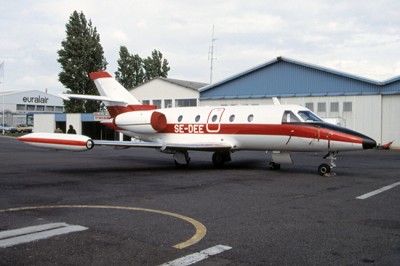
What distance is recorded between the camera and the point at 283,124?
635 inches

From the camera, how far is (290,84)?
38094mm

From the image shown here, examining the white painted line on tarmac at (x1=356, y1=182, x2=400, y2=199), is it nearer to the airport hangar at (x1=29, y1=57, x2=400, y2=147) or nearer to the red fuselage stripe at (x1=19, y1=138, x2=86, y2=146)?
the red fuselage stripe at (x1=19, y1=138, x2=86, y2=146)

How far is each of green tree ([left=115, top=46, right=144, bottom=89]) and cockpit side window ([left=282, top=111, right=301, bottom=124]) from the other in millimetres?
53757

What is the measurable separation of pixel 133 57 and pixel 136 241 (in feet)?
212

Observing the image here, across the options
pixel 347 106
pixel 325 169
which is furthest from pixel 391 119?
pixel 325 169

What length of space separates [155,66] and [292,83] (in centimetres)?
3607

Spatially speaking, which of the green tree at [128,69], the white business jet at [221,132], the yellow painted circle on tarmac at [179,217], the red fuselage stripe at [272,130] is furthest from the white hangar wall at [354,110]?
the green tree at [128,69]

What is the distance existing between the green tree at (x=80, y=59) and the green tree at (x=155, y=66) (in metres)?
11.5

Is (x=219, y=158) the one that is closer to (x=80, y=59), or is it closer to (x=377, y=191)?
(x=377, y=191)

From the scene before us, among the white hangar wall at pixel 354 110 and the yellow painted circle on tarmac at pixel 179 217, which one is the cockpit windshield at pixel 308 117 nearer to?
the yellow painted circle on tarmac at pixel 179 217

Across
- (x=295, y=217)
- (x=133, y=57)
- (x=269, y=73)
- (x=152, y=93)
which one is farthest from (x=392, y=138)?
(x=133, y=57)

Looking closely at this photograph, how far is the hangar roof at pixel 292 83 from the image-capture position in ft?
114

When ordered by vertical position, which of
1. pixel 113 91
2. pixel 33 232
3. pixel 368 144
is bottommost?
pixel 33 232

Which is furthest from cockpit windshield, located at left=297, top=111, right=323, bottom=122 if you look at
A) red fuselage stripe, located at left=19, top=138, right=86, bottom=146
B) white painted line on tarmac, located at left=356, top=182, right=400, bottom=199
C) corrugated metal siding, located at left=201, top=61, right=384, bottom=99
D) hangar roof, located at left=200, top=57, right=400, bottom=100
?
corrugated metal siding, located at left=201, top=61, right=384, bottom=99
